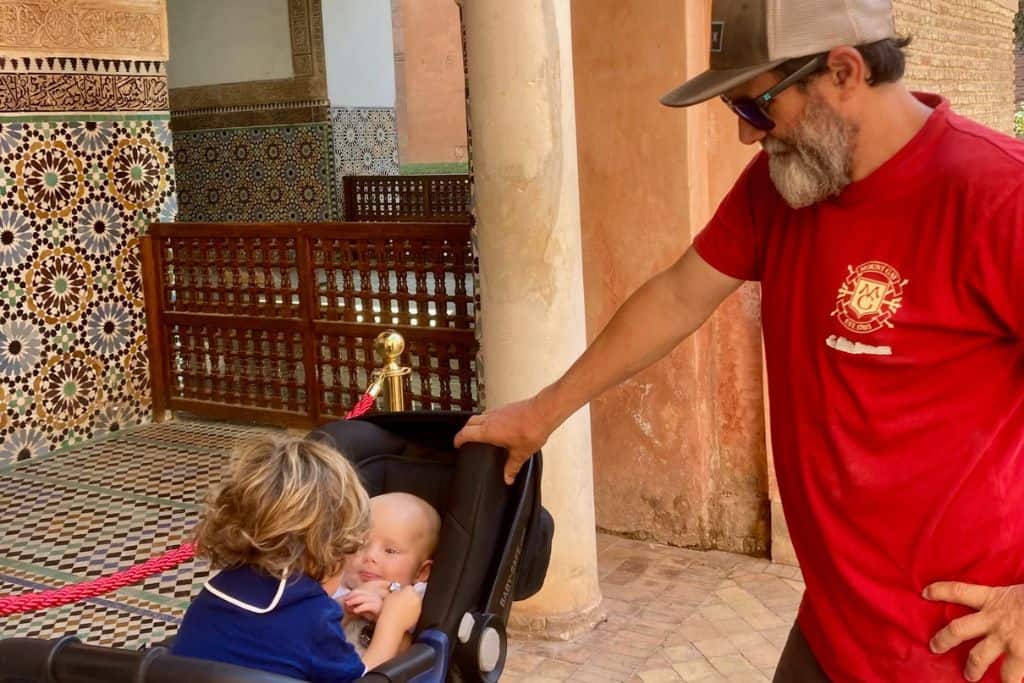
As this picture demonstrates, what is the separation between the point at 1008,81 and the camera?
23.7 ft

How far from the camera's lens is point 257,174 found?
37.2 feet

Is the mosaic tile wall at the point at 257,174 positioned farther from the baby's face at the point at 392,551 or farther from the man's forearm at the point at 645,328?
the man's forearm at the point at 645,328

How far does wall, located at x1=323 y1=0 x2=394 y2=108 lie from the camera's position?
10820 mm

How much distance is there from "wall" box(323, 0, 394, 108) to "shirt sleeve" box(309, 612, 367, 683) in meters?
9.34

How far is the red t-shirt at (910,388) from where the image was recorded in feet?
5.27

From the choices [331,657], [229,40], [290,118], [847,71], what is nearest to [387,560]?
[331,657]

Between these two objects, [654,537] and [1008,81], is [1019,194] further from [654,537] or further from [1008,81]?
[1008,81]

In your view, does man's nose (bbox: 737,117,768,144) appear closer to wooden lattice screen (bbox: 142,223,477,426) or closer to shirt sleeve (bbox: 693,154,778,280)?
shirt sleeve (bbox: 693,154,778,280)

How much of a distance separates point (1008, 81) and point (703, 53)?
11.8 ft

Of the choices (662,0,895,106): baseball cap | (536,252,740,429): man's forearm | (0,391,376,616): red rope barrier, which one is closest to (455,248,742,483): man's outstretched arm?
(536,252,740,429): man's forearm

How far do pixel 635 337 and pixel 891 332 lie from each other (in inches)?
19.0

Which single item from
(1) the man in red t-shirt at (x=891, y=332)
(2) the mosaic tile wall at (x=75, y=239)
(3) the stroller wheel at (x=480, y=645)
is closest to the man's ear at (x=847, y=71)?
(1) the man in red t-shirt at (x=891, y=332)

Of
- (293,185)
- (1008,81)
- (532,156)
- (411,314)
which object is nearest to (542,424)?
(532,156)

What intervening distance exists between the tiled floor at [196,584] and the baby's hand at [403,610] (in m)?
1.60
